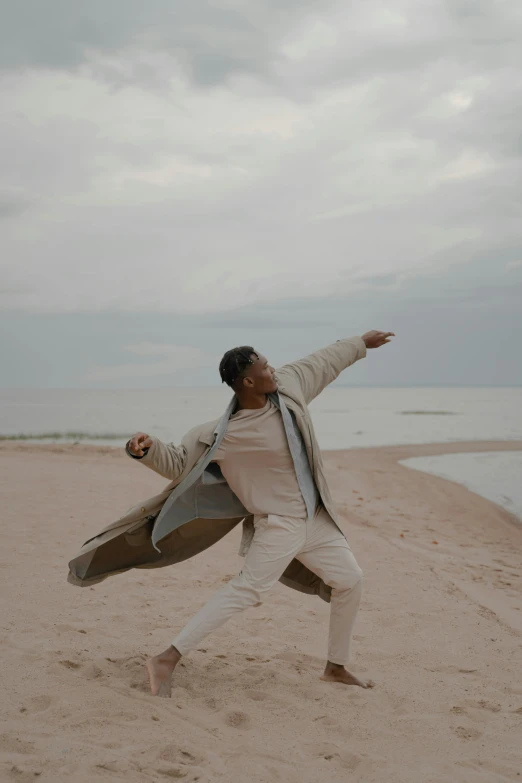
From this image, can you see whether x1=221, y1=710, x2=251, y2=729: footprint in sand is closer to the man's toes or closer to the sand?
the sand

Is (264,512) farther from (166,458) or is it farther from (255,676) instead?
(255,676)

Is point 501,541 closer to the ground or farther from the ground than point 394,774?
closer to the ground

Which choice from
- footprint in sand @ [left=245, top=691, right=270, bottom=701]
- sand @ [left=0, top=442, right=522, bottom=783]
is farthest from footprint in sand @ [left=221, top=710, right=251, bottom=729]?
footprint in sand @ [left=245, top=691, right=270, bottom=701]

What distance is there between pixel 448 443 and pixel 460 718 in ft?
83.6

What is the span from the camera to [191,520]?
4.68m

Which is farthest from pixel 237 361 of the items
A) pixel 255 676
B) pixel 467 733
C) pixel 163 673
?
pixel 467 733

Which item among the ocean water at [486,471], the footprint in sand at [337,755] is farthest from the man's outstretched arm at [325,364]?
the ocean water at [486,471]

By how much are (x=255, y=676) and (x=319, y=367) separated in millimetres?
2144

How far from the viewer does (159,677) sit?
4.30 meters

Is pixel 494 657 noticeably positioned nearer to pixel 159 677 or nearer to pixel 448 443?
Result: pixel 159 677

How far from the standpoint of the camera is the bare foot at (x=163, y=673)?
14.0 feet

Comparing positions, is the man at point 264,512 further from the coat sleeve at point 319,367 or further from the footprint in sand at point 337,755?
the footprint in sand at point 337,755

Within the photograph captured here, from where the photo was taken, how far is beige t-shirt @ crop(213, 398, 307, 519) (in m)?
4.38

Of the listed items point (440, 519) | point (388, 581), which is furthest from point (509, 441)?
point (388, 581)
